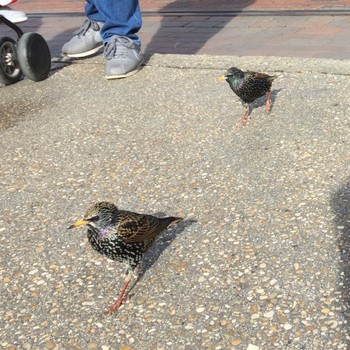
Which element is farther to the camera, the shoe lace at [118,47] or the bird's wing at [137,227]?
the shoe lace at [118,47]

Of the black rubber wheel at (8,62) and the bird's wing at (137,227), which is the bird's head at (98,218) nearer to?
the bird's wing at (137,227)

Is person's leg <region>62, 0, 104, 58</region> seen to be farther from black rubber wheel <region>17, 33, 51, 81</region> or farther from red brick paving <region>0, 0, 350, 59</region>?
red brick paving <region>0, 0, 350, 59</region>

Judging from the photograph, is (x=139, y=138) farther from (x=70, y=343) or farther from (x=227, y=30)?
(x=227, y=30)

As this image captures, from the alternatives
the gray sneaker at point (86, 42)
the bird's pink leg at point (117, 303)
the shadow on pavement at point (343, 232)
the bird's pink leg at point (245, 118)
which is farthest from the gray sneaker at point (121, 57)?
the bird's pink leg at point (117, 303)

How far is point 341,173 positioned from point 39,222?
64.8 inches

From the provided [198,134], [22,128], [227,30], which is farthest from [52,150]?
[227,30]

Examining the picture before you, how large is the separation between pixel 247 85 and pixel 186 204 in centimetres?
119

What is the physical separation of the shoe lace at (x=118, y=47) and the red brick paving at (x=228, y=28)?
102 cm

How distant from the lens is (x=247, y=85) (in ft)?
15.0

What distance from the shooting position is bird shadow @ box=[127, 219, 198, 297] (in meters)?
3.24

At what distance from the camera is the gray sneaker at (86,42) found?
6.22 m

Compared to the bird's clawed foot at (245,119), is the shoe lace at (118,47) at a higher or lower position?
higher

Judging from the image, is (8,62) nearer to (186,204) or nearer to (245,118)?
(245,118)

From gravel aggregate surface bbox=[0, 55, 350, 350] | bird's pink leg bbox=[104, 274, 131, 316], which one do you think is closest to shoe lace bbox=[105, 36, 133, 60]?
gravel aggregate surface bbox=[0, 55, 350, 350]
